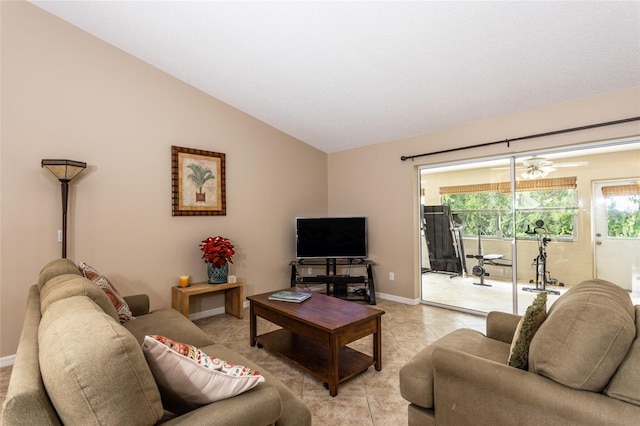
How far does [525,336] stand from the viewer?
1.50 metres

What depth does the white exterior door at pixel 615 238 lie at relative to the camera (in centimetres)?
311

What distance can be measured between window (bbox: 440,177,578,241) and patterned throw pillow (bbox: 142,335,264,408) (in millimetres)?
3681

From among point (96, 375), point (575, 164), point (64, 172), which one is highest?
point (575, 164)

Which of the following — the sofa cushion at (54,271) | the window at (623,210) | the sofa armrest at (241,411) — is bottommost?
the sofa armrest at (241,411)

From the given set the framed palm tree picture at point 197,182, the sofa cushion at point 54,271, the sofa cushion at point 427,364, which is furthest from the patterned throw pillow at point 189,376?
the framed palm tree picture at point 197,182

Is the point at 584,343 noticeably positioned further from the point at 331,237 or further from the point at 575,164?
the point at 331,237

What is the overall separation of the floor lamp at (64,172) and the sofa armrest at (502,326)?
3598mm

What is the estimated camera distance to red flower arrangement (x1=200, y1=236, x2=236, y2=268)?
3.77m

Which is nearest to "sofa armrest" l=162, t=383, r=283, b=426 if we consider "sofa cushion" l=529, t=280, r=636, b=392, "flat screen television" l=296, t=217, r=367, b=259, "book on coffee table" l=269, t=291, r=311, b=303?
"sofa cushion" l=529, t=280, r=636, b=392

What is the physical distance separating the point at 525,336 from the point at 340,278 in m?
3.28

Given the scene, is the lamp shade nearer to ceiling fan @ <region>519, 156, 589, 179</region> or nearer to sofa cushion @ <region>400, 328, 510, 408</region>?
sofa cushion @ <region>400, 328, 510, 408</region>

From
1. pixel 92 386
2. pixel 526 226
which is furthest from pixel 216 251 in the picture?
pixel 526 226

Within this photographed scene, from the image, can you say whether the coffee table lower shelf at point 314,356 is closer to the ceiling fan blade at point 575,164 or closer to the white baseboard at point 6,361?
the white baseboard at point 6,361

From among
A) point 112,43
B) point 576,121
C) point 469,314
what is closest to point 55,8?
point 112,43
